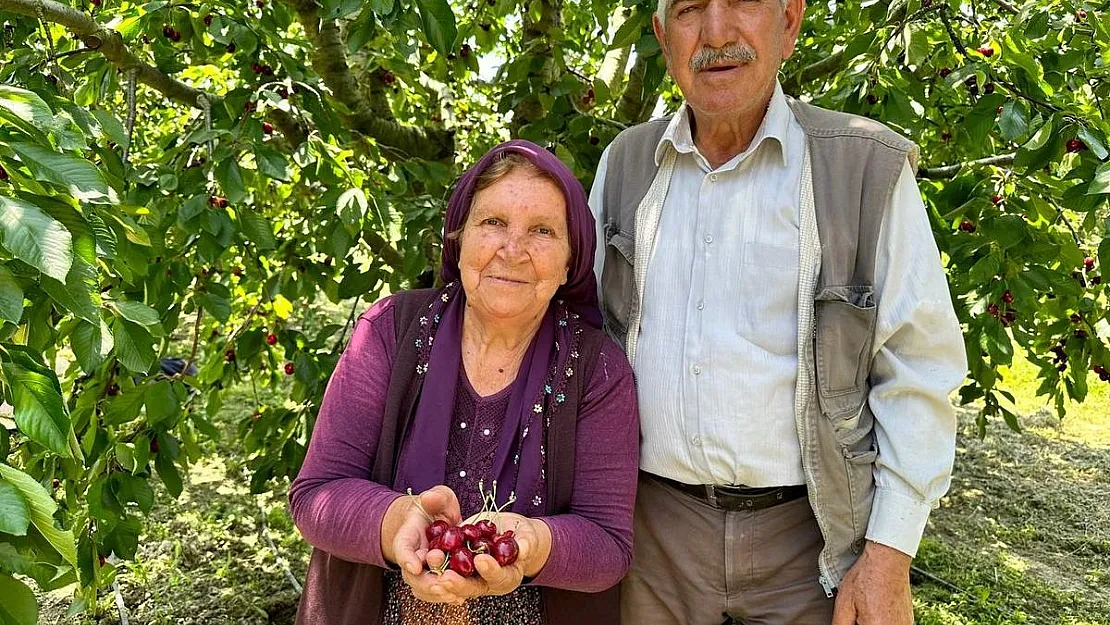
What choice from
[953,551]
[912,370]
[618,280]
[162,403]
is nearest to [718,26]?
[618,280]

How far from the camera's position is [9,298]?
1159mm

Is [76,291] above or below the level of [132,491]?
above

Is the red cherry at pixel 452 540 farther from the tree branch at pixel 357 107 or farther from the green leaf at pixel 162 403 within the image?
the tree branch at pixel 357 107

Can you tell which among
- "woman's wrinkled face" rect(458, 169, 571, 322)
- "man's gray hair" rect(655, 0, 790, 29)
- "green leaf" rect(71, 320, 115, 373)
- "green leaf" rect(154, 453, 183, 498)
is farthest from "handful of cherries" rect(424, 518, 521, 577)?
"green leaf" rect(154, 453, 183, 498)

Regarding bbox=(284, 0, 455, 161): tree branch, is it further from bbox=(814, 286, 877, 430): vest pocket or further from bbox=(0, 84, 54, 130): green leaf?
bbox=(814, 286, 877, 430): vest pocket

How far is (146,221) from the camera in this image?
2.16 meters

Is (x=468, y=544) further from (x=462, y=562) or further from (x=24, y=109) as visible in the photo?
(x=24, y=109)

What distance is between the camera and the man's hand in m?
1.80

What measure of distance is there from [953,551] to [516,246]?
3934 millimetres

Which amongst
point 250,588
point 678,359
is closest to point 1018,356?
point 250,588

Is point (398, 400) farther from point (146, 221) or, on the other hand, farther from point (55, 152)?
point (146, 221)

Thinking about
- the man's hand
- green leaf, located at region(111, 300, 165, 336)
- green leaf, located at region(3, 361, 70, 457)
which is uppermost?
green leaf, located at region(111, 300, 165, 336)

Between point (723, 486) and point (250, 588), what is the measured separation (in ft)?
9.94

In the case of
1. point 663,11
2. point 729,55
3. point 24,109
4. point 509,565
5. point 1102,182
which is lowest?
point 509,565
